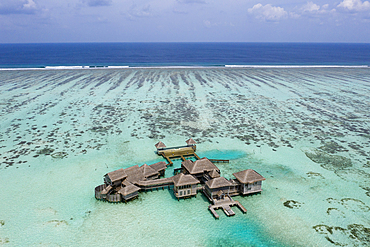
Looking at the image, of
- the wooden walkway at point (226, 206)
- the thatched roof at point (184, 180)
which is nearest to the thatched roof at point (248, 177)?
the wooden walkway at point (226, 206)

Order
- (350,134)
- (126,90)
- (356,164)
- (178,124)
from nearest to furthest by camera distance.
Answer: (356,164)
(350,134)
(178,124)
(126,90)

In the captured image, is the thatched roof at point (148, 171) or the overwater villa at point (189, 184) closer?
the overwater villa at point (189, 184)

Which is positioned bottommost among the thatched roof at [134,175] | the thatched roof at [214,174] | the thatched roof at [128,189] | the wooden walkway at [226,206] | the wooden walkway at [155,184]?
the wooden walkway at [226,206]

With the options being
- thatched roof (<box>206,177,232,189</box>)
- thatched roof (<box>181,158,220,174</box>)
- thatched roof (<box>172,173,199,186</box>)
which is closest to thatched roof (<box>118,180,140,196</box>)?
thatched roof (<box>172,173,199,186</box>)

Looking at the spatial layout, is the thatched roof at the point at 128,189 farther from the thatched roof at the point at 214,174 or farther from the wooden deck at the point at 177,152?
the wooden deck at the point at 177,152

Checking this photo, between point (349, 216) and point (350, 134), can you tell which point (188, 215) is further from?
point (350, 134)

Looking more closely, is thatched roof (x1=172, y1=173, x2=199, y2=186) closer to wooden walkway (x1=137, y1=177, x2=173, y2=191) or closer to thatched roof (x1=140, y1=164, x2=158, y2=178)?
wooden walkway (x1=137, y1=177, x2=173, y2=191)

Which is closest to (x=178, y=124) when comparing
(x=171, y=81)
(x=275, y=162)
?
(x=275, y=162)

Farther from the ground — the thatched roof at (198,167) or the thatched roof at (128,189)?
the thatched roof at (198,167)
